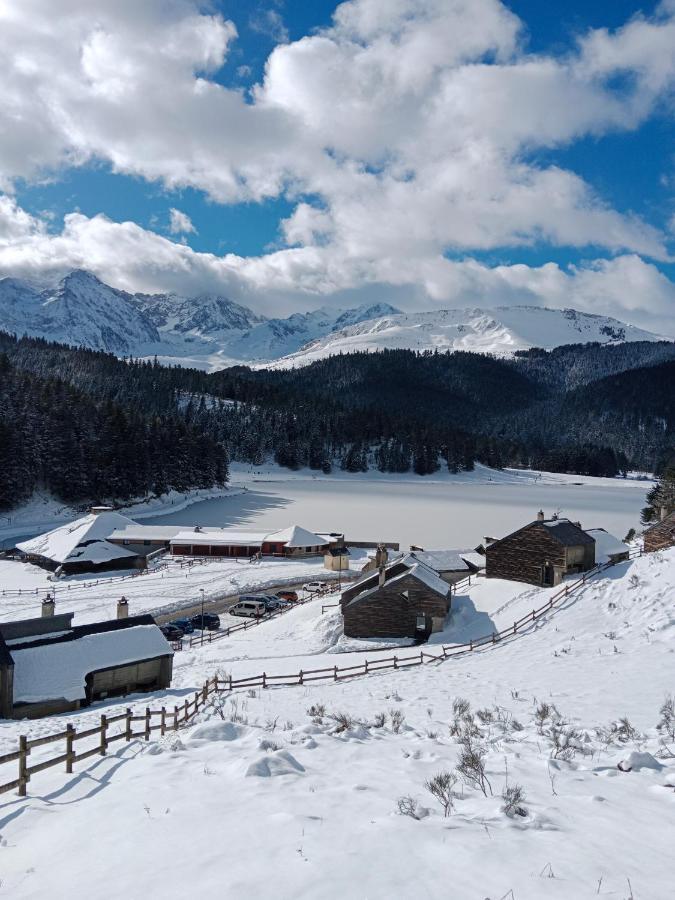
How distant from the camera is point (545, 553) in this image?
3653cm

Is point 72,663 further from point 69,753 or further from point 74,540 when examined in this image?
point 74,540

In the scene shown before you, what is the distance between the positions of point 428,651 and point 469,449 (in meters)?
157

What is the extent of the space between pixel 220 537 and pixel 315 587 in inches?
756

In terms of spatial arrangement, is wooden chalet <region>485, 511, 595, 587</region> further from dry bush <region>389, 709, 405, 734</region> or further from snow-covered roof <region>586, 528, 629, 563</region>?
dry bush <region>389, 709, 405, 734</region>

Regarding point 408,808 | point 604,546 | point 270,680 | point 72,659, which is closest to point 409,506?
point 604,546

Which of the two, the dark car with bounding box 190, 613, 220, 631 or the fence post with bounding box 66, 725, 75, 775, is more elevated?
the fence post with bounding box 66, 725, 75, 775

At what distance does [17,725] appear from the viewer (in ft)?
59.8

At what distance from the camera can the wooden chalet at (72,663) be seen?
75.4 ft

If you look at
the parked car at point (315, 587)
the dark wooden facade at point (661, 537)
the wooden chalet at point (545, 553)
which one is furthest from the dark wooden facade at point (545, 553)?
the parked car at point (315, 587)

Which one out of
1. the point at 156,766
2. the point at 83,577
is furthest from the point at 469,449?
the point at 156,766

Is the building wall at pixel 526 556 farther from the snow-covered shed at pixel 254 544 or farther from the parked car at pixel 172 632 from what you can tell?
the snow-covered shed at pixel 254 544

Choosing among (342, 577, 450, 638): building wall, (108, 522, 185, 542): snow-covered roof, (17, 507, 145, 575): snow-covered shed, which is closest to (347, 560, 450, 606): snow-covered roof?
(342, 577, 450, 638): building wall

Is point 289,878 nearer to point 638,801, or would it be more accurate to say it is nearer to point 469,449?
point 638,801

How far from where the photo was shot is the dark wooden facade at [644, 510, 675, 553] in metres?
37.3
